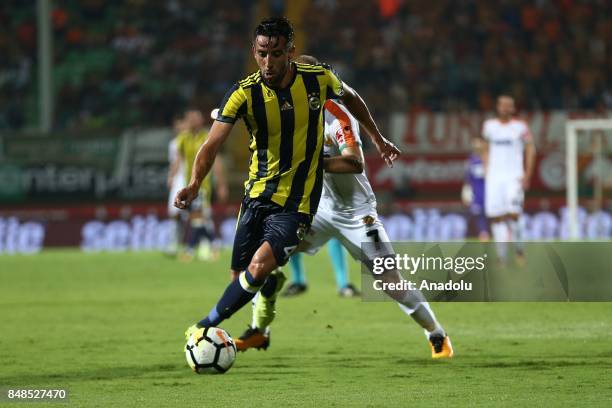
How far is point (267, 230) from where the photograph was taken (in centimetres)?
690

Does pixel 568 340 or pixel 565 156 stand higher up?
pixel 565 156

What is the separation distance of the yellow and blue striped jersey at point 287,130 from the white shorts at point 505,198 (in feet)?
29.6

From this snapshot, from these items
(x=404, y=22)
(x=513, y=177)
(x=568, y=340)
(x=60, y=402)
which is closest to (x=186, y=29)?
(x=404, y=22)

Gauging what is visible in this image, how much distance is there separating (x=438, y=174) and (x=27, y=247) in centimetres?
749

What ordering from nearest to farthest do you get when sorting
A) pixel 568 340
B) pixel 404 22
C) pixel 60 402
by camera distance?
1. pixel 60 402
2. pixel 568 340
3. pixel 404 22

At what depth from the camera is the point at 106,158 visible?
837 inches

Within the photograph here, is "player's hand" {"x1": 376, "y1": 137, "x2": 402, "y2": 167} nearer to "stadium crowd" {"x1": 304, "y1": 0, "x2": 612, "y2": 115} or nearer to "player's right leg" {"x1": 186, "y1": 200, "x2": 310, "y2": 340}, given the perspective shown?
"player's right leg" {"x1": 186, "y1": 200, "x2": 310, "y2": 340}

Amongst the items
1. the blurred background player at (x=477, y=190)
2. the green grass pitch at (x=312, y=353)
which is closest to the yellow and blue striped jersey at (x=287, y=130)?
the green grass pitch at (x=312, y=353)

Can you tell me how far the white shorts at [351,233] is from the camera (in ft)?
25.3

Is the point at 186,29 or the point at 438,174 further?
the point at 186,29

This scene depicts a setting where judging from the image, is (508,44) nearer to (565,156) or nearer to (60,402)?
(565,156)

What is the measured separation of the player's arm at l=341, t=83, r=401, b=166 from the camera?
711cm

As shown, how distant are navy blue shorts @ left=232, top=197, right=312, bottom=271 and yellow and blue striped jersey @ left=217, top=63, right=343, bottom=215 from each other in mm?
54

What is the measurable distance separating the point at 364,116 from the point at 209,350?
1.72 meters
